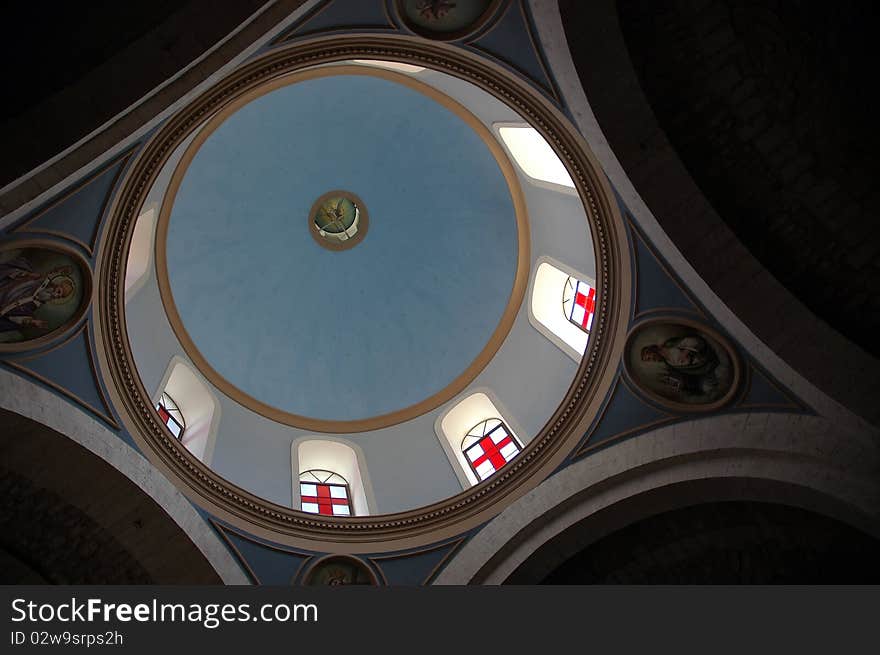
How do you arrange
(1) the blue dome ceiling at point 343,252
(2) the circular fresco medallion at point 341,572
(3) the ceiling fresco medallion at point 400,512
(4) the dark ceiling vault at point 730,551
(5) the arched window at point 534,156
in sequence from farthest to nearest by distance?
(1) the blue dome ceiling at point 343,252 → (5) the arched window at point 534,156 → (2) the circular fresco medallion at point 341,572 → (4) the dark ceiling vault at point 730,551 → (3) the ceiling fresco medallion at point 400,512

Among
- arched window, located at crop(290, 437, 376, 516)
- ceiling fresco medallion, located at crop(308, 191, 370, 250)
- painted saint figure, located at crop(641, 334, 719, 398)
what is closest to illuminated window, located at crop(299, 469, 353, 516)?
arched window, located at crop(290, 437, 376, 516)

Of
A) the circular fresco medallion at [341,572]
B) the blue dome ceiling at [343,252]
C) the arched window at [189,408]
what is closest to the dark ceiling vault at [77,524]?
the circular fresco medallion at [341,572]

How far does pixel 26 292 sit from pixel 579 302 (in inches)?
288

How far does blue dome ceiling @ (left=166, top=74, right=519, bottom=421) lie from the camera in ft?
43.8

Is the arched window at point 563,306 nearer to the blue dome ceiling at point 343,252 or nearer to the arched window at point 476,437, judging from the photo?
the blue dome ceiling at point 343,252

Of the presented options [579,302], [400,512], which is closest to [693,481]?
[579,302]

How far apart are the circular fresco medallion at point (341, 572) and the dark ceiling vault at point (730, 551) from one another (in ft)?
8.06

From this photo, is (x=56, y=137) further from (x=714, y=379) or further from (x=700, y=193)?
(x=714, y=379)

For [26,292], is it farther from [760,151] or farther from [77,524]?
[760,151]

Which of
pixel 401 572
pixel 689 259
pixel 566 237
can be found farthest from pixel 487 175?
pixel 401 572

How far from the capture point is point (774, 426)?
8.26 metres

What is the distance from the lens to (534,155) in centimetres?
1177

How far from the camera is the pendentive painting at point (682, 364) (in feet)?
28.6

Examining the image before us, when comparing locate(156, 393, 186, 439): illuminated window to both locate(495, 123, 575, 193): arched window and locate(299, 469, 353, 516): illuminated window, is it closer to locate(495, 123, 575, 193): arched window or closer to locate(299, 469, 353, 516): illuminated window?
locate(299, 469, 353, 516): illuminated window
